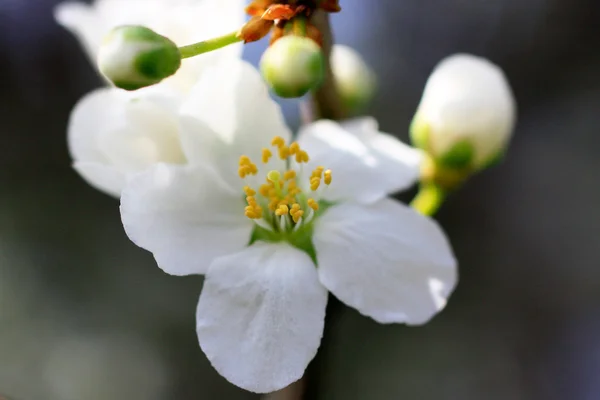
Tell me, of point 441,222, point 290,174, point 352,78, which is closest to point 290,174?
point 290,174

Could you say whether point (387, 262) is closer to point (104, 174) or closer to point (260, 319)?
point (260, 319)

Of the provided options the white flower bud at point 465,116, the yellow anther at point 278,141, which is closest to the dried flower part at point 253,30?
the yellow anther at point 278,141

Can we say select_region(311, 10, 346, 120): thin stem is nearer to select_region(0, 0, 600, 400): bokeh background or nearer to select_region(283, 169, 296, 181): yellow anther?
select_region(283, 169, 296, 181): yellow anther

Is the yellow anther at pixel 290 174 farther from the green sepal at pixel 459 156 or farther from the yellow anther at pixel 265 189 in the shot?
the green sepal at pixel 459 156

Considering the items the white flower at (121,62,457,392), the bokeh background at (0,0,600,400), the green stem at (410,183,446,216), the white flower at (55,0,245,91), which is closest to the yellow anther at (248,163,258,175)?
the white flower at (121,62,457,392)

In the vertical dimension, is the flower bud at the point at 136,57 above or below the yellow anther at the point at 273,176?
above
